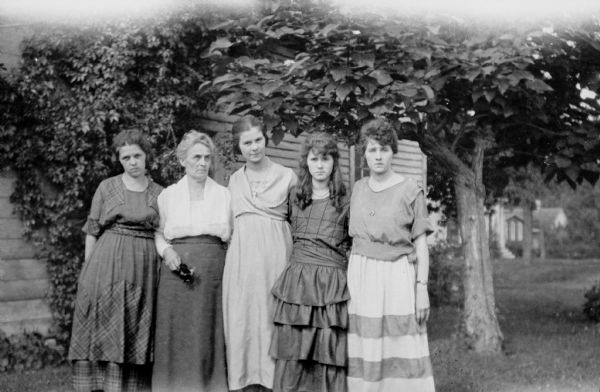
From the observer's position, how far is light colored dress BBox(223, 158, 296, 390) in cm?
383

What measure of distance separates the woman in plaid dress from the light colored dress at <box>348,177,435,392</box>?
1257 mm

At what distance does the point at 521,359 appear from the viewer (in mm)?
6609

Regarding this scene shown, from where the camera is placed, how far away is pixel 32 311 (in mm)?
6199

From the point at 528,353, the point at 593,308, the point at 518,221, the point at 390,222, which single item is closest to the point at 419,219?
the point at 390,222

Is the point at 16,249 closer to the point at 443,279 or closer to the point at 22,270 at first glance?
the point at 22,270

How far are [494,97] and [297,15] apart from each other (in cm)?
184

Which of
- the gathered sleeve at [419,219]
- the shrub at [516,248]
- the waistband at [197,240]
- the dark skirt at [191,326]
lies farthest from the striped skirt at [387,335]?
the shrub at [516,248]

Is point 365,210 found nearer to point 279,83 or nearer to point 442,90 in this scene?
point 279,83

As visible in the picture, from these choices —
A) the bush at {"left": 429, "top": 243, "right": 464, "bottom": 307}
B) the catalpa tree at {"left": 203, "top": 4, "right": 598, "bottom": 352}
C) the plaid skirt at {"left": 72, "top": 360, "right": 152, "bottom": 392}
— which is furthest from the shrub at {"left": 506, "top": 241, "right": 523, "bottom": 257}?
the plaid skirt at {"left": 72, "top": 360, "right": 152, "bottom": 392}

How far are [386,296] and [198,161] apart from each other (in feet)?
4.54

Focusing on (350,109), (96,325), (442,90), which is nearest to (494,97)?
(442,90)

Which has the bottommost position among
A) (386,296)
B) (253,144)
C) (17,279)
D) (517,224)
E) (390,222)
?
(517,224)

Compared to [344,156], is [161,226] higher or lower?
lower

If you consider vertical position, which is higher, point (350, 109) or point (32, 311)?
point (350, 109)
